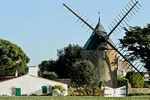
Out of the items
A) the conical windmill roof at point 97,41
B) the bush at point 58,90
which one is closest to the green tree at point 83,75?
the conical windmill roof at point 97,41

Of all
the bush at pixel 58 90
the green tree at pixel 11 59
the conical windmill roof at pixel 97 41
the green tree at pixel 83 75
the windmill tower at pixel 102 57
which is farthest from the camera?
the green tree at pixel 11 59

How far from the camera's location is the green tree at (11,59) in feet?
280

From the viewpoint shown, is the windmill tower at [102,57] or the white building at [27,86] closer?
the white building at [27,86]

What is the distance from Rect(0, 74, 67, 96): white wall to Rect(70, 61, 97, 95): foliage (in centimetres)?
760

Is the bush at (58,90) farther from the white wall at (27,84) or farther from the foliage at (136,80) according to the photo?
the foliage at (136,80)

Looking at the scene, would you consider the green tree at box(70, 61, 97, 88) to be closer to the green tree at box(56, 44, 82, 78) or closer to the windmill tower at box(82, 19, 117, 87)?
the windmill tower at box(82, 19, 117, 87)

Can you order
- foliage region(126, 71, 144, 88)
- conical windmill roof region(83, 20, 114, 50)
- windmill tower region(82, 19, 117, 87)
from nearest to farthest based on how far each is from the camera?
foliage region(126, 71, 144, 88) < conical windmill roof region(83, 20, 114, 50) < windmill tower region(82, 19, 117, 87)

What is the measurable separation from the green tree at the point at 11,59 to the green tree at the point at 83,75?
66.0ft

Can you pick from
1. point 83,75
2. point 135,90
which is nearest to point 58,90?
point 83,75

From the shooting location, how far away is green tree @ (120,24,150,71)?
69.9 m

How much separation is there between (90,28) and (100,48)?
12.4 ft

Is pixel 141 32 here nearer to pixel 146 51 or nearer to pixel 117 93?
pixel 146 51

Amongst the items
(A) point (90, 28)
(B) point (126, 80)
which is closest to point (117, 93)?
(B) point (126, 80)

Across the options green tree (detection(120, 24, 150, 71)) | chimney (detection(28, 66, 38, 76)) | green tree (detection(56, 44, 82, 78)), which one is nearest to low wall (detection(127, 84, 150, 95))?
green tree (detection(120, 24, 150, 71))
